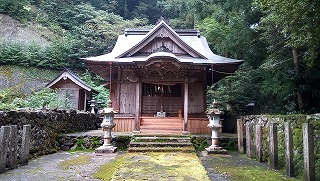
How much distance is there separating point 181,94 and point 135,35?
5.34 meters

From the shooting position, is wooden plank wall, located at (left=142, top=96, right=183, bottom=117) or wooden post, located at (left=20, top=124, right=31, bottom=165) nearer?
wooden post, located at (left=20, top=124, right=31, bottom=165)

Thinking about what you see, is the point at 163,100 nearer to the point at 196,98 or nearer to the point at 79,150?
the point at 196,98

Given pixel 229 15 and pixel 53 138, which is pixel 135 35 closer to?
pixel 229 15

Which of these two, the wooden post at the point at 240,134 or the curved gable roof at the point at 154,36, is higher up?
the curved gable roof at the point at 154,36

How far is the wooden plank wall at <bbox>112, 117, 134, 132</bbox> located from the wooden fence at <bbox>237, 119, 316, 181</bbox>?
5230 mm

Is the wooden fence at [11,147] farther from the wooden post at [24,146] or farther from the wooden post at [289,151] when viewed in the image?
the wooden post at [289,151]

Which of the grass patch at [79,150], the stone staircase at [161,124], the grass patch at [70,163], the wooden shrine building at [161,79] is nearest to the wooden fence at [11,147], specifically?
the grass patch at [70,163]

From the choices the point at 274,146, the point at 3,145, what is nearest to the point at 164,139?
the point at 274,146

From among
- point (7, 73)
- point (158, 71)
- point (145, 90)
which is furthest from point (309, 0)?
point (7, 73)

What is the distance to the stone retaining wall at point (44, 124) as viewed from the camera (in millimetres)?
7707

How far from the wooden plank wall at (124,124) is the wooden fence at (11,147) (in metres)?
5.89

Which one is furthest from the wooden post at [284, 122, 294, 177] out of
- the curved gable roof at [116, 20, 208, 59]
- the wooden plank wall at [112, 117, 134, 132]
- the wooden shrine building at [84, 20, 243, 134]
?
the wooden plank wall at [112, 117, 134, 132]

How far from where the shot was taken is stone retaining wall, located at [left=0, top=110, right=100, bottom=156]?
771 cm

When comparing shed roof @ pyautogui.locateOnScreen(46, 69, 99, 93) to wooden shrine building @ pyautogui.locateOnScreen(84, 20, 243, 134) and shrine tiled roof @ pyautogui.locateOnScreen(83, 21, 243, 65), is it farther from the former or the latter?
wooden shrine building @ pyautogui.locateOnScreen(84, 20, 243, 134)
